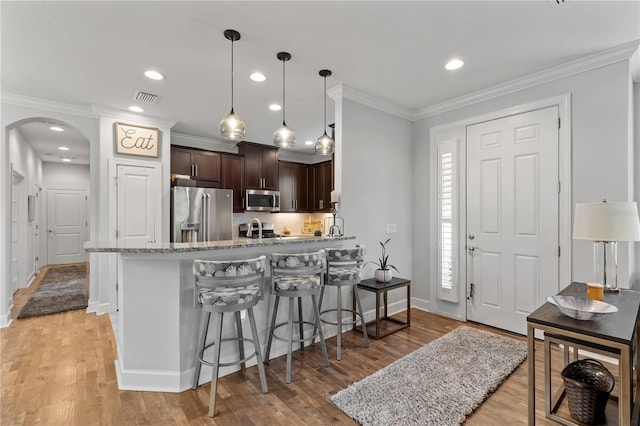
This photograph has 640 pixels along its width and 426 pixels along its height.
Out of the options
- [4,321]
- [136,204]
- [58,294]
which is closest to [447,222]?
[136,204]

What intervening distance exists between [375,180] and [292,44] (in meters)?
1.84

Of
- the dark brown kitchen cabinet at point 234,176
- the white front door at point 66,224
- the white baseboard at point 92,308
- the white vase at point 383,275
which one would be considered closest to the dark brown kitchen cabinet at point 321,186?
the dark brown kitchen cabinet at point 234,176

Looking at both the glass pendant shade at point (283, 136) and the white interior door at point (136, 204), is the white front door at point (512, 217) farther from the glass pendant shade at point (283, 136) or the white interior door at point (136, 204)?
the white interior door at point (136, 204)

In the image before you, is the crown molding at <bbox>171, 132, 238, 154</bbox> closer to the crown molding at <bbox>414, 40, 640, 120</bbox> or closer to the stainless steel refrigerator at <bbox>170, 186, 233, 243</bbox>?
the stainless steel refrigerator at <bbox>170, 186, 233, 243</bbox>

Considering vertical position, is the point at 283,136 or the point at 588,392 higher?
the point at 283,136

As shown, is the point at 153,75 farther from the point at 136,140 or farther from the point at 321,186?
the point at 321,186

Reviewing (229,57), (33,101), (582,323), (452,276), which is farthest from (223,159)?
(582,323)

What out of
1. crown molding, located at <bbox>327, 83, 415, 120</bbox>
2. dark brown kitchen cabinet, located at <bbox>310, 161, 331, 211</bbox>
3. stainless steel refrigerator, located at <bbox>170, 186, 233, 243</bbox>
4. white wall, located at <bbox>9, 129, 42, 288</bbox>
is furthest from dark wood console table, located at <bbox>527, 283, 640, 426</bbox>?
white wall, located at <bbox>9, 129, 42, 288</bbox>

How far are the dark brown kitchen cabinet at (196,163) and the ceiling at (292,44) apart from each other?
1.31 metres

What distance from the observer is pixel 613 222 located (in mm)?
1980

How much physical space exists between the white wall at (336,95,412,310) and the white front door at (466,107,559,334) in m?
0.80

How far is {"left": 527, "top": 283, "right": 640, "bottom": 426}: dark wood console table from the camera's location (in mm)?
1396

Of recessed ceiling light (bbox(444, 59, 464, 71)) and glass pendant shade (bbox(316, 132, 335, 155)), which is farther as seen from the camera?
glass pendant shade (bbox(316, 132, 335, 155))

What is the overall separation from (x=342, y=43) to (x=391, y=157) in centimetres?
177
